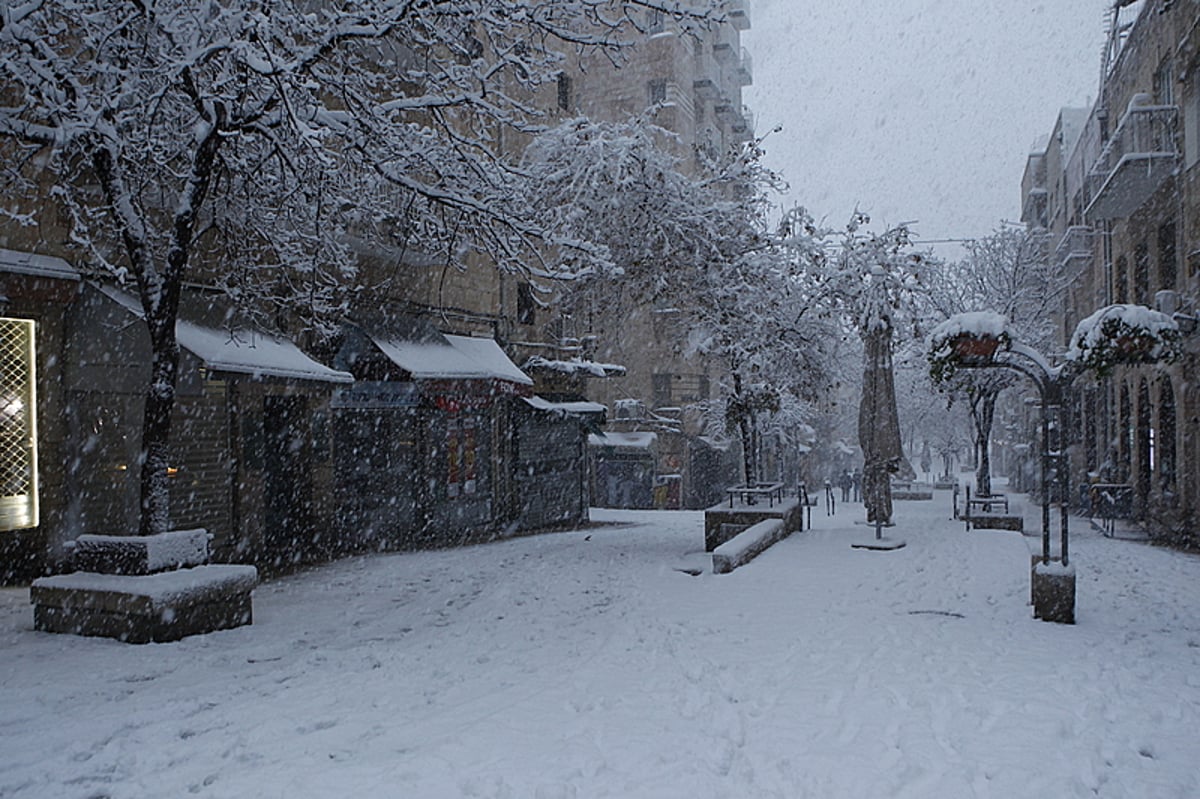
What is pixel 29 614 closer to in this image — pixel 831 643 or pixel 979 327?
pixel 831 643

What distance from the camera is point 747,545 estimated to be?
1274cm

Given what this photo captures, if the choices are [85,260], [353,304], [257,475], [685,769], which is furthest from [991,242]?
[685,769]

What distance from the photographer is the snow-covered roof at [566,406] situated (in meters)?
21.6

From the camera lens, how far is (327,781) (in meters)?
4.70

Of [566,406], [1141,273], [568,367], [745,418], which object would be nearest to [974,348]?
[745,418]

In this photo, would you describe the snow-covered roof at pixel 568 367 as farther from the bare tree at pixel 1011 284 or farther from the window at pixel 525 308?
the bare tree at pixel 1011 284

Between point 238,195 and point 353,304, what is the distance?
5.81 meters

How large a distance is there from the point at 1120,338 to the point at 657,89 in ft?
116

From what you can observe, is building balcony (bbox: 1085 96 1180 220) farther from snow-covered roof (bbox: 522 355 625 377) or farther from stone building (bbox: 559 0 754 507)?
stone building (bbox: 559 0 754 507)

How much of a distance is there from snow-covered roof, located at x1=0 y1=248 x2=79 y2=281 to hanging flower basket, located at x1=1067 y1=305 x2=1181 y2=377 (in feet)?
36.4

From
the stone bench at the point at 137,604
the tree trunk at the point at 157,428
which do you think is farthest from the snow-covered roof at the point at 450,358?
the stone bench at the point at 137,604

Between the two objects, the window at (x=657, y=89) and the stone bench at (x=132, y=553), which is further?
the window at (x=657, y=89)

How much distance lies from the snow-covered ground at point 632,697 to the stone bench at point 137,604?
16cm

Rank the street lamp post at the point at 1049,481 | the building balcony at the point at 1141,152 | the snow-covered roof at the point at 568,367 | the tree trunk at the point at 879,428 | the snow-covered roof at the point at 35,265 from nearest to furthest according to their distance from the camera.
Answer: the street lamp post at the point at 1049,481 → the snow-covered roof at the point at 35,265 → the tree trunk at the point at 879,428 → the building balcony at the point at 1141,152 → the snow-covered roof at the point at 568,367
